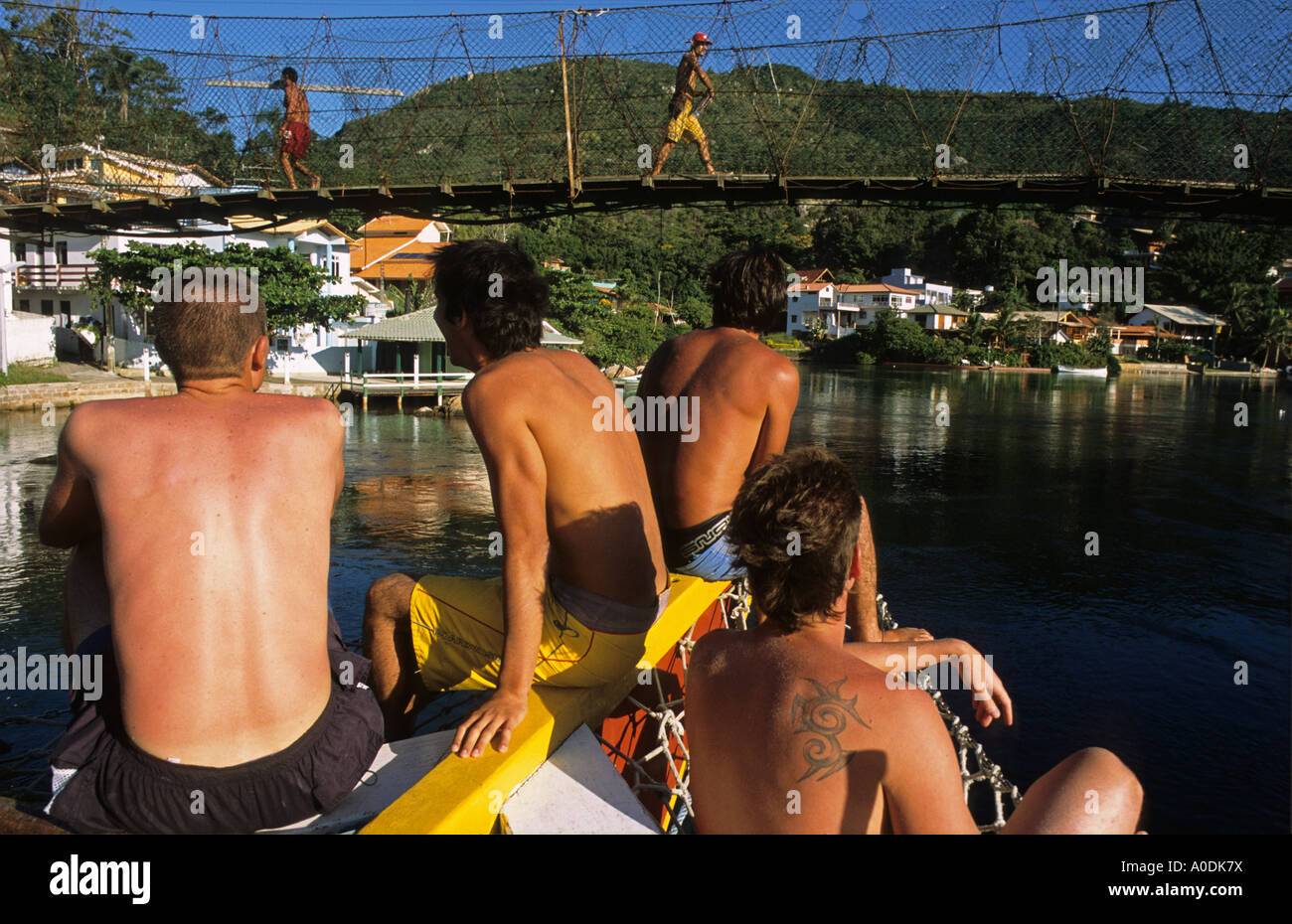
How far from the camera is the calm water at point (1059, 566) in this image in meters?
6.81

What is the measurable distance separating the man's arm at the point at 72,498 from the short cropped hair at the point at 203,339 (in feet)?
0.74

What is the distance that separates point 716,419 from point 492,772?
6.14 ft

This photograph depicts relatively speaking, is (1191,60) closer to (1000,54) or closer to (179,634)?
(1000,54)

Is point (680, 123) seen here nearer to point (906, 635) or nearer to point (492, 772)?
point (906, 635)

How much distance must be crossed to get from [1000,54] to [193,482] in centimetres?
1041

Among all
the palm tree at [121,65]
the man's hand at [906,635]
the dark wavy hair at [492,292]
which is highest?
the palm tree at [121,65]

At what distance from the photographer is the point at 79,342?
108 ft

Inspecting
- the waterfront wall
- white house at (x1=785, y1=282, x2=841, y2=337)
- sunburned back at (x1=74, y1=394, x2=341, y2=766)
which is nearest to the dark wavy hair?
sunburned back at (x1=74, y1=394, x2=341, y2=766)

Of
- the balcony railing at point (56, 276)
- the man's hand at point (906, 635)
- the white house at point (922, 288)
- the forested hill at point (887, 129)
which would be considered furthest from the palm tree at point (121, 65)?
the white house at point (922, 288)

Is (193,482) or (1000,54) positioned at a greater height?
(1000,54)

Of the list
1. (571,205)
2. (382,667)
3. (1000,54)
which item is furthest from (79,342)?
(382,667)

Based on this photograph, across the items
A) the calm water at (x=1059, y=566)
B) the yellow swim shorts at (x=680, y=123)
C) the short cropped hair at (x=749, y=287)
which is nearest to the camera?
the short cropped hair at (x=749, y=287)

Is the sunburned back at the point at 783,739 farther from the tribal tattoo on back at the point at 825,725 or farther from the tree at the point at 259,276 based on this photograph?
the tree at the point at 259,276

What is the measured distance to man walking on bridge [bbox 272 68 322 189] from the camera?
11.3 m
